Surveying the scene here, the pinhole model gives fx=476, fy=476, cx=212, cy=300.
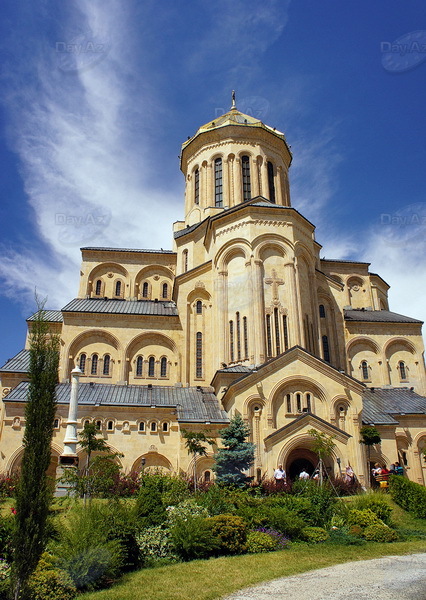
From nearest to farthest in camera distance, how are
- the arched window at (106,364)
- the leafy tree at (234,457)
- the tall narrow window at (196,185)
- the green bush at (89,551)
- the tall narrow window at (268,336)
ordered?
the green bush at (89,551) < the leafy tree at (234,457) < the tall narrow window at (268,336) < the arched window at (106,364) < the tall narrow window at (196,185)

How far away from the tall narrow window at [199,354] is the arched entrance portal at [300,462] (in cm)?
880

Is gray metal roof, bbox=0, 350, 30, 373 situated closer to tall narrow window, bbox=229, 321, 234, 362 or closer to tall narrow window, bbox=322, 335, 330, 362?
tall narrow window, bbox=229, 321, 234, 362

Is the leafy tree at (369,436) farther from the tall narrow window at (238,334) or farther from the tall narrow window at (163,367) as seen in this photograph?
the tall narrow window at (163,367)

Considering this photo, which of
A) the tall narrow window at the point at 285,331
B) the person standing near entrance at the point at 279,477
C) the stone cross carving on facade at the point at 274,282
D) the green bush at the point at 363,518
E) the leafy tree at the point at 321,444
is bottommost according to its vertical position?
the green bush at the point at 363,518

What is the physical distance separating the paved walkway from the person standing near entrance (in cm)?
782

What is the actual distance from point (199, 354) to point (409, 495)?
16.3m

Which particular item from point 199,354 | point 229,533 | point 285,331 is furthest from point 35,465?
point 199,354

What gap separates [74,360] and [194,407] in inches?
373

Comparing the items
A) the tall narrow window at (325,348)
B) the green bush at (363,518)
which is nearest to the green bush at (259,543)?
the green bush at (363,518)

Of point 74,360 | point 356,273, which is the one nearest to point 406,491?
point 74,360

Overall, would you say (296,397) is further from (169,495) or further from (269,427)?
(169,495)

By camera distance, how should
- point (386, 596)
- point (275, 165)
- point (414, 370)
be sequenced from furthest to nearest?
point (275, 165) < point (414, 370) < point (386, 596)

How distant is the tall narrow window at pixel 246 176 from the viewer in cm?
3681

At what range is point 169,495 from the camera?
16.3m
